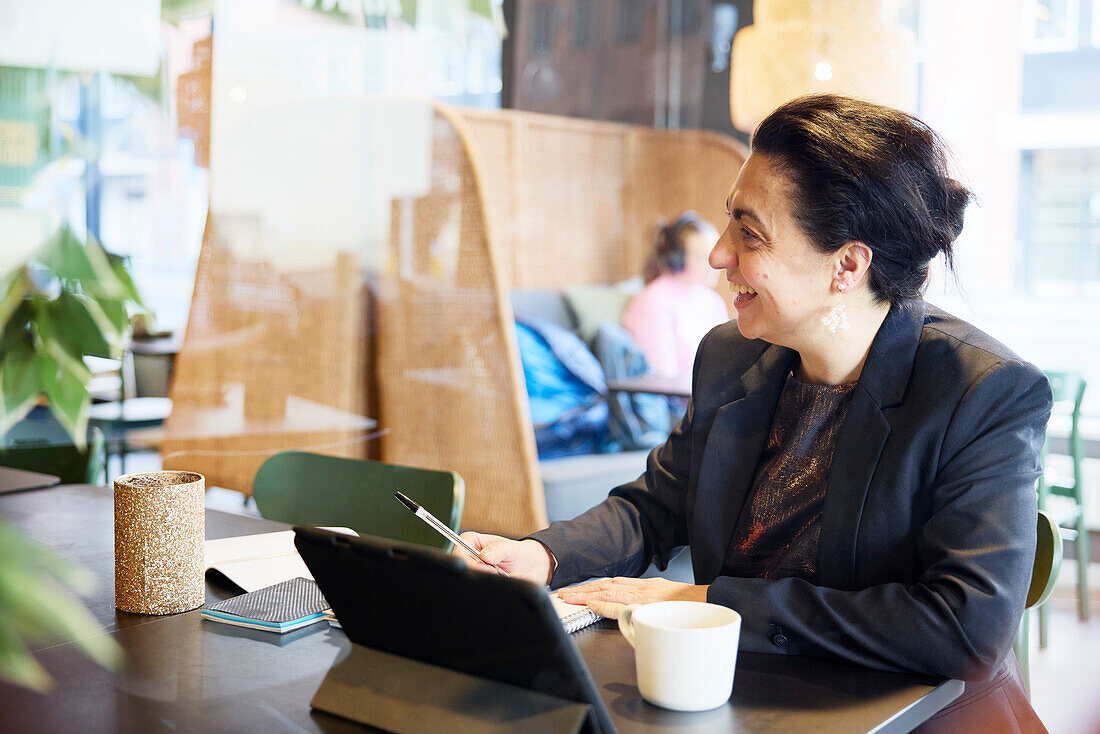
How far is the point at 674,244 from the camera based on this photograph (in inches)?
179

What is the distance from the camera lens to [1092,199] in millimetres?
4199

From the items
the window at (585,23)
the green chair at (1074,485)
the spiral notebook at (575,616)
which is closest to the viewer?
A: the spiral notebook at (575,616)

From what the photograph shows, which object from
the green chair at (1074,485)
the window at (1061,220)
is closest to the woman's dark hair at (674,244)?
the window at (1061,220)

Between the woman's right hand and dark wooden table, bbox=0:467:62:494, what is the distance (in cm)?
94

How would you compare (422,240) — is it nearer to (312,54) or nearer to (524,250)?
(312,54)

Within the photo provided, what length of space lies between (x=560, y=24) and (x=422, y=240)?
188cm

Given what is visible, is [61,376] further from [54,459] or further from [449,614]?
[54,459]

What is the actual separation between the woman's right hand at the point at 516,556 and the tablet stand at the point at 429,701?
→ 38 cm

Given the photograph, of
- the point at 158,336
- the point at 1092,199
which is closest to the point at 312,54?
the point at 158,336

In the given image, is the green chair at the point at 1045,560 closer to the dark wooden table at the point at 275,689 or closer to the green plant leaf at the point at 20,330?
the dark wooden table at the point at 275,689

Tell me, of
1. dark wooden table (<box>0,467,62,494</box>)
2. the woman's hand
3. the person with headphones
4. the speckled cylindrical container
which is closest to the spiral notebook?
the woman's hand

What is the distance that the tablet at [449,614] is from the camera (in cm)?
72

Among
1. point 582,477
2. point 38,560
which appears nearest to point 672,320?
point 582,477

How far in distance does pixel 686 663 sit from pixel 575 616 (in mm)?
246
